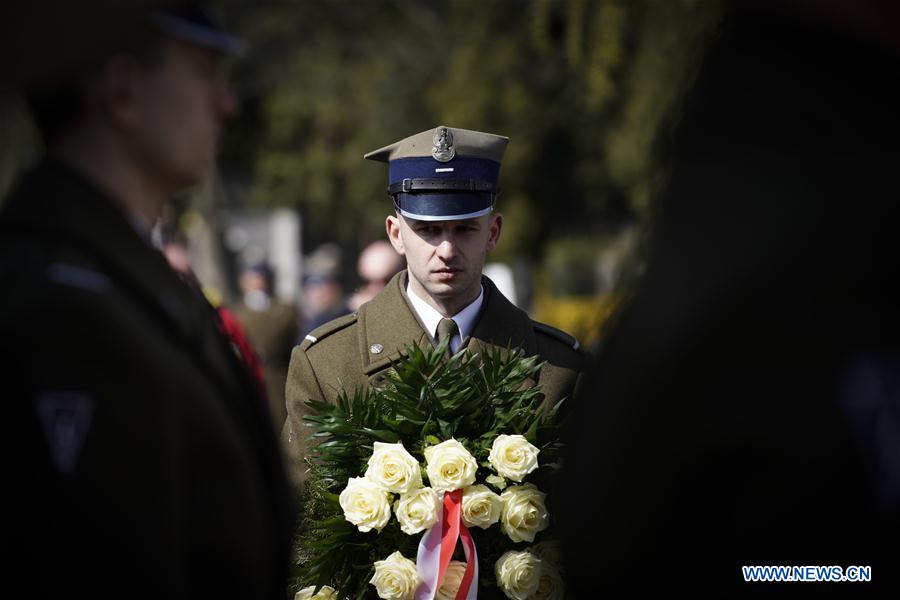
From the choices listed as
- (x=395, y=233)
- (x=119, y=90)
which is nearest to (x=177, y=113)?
(x=119, y=90)

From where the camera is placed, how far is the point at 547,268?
84.9 ft

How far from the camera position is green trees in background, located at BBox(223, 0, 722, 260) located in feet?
58.6

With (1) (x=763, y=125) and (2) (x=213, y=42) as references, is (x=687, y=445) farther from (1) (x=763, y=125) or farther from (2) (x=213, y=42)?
(2) (x=213, y=42)

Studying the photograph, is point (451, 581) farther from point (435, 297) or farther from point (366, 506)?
point (435, 297)

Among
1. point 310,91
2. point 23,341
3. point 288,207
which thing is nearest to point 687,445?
point 23,341

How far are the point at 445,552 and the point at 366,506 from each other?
23 centimetres

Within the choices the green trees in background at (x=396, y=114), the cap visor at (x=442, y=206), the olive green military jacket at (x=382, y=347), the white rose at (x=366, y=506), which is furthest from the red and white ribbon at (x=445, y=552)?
the green trees in background at (x=396, y=114)

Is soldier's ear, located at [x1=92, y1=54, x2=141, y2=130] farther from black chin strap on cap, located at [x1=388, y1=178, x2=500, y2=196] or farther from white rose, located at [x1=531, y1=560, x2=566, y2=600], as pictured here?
black chin strap on cap, located at [x1=388, y1=178, x2=500, y2=196]

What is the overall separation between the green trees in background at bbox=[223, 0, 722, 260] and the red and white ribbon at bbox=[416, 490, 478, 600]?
960 centimetres

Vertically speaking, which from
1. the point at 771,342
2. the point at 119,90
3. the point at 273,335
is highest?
the point at 273,335

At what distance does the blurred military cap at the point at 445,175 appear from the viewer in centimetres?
399

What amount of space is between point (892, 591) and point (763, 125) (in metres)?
0.69

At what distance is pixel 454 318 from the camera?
13.2 ft

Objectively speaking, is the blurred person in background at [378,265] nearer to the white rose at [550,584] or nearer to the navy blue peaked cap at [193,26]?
the white rose at [550,584]
